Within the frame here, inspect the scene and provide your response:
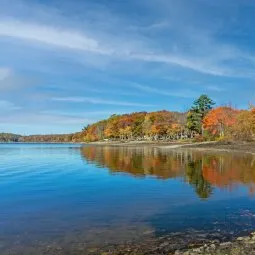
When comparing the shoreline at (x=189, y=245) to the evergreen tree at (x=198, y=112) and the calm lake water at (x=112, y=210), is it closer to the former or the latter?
the calm lake water at (x=112, y=210)

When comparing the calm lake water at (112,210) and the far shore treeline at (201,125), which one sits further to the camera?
the far shore treeline at (201,125)

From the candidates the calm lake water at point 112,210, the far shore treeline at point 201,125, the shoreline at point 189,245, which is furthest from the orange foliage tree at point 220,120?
the shoreline at point 189,245

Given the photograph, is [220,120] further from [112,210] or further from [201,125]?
[112,210]

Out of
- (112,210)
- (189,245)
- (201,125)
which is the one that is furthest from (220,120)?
(189,245)

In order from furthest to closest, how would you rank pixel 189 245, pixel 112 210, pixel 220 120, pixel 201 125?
pixel 201 125 < pixel 220 120 < pixel 112 210 < pixel 189 245

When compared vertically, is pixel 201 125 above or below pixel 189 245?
above

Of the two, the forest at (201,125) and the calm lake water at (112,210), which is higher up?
the forest at (201,125)

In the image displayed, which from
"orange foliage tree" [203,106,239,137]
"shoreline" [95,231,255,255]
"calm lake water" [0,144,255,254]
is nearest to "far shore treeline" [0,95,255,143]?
"orange foliage tree" [203,106,239,137]

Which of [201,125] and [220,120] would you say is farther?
[201,125]

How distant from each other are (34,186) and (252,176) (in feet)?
64.8

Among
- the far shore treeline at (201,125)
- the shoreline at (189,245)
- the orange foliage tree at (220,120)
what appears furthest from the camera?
the orange foliage tree at (220,120)

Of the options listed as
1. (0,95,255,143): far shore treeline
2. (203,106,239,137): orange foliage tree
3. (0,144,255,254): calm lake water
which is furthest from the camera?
(203,106,239,137): orange foliage tree

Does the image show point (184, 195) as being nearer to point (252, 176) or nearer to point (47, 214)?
point (47, 214)

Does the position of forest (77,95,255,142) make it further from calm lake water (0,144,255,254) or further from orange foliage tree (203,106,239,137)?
calm lake water (0,144,255,254)
